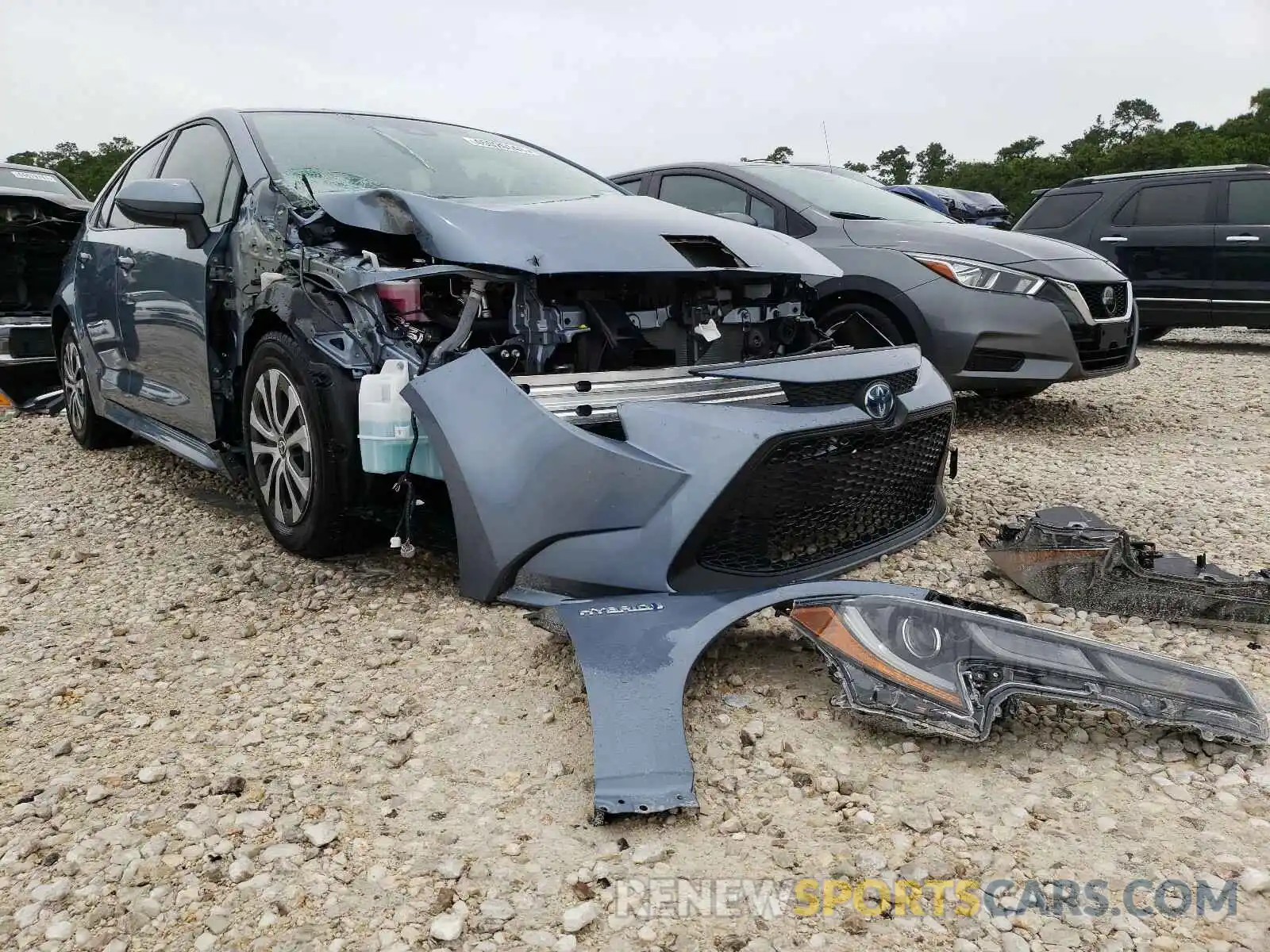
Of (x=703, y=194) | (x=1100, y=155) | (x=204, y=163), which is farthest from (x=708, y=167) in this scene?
(x=1100, y=155)

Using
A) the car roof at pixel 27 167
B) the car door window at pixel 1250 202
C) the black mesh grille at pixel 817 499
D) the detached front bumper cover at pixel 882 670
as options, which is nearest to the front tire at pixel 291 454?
the detached front bumper cover at pixel 882 670

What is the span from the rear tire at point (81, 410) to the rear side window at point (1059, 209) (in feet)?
25.8

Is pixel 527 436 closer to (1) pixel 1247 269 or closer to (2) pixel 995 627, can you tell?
(2) pixel 995 627

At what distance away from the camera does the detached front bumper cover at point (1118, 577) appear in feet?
9.07

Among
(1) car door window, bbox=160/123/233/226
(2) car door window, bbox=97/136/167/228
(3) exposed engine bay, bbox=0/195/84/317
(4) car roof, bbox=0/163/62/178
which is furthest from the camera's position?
(4) car roof, bbox=0/163/62/178

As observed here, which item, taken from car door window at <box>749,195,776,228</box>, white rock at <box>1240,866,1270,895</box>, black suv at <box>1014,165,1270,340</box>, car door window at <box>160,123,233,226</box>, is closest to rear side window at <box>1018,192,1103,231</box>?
black suv at <box>1014,165,1270,340</box>

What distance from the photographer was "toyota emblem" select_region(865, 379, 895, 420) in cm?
276

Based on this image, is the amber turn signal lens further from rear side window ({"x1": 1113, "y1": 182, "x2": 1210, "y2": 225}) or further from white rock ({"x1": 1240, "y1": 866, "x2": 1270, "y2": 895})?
rear side window ({"x1": 1113, "y1": 182, "x2": 1210, "y2": 225})

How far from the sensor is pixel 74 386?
5492 millimetres

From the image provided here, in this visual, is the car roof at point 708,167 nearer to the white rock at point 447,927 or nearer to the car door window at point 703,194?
the car door window at point 703,194

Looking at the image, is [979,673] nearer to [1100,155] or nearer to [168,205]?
[168,205]

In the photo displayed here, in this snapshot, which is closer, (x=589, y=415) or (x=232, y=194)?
(x=589, y=415)

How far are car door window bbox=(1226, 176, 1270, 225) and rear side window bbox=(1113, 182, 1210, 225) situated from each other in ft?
0.67

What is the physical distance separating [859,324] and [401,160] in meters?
2.66
